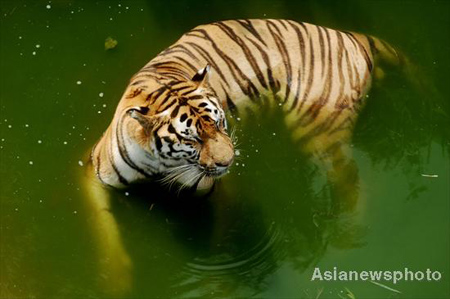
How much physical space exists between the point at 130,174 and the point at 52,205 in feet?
1.58

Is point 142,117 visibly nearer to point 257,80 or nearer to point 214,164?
point 214,164

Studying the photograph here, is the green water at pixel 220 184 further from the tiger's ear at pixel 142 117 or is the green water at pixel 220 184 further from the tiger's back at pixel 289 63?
the tiger's ear at pixel 142 117

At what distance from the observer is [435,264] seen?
316 centimetres

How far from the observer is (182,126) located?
2.70 metres

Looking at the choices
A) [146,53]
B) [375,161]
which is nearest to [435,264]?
[375,161]

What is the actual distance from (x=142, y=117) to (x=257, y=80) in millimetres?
777

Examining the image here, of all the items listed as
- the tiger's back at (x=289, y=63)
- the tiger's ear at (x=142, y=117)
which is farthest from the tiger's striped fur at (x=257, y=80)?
the tiger's ear at (x=142, y=117)

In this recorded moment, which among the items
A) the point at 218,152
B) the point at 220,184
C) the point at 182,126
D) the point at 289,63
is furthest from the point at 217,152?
the point at 289,63

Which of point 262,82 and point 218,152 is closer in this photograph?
point 218,152

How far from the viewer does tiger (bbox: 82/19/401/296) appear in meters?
3.00

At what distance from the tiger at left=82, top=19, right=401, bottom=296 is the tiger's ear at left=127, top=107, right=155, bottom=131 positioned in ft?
0.57

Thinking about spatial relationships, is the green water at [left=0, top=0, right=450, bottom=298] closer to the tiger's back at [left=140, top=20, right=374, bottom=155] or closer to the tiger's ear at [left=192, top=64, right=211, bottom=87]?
the tiger's back at [left=140, top=20, right=374, bottom=155]

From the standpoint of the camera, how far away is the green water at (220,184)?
3184 millimetres

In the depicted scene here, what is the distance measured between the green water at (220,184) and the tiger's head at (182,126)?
51cm
